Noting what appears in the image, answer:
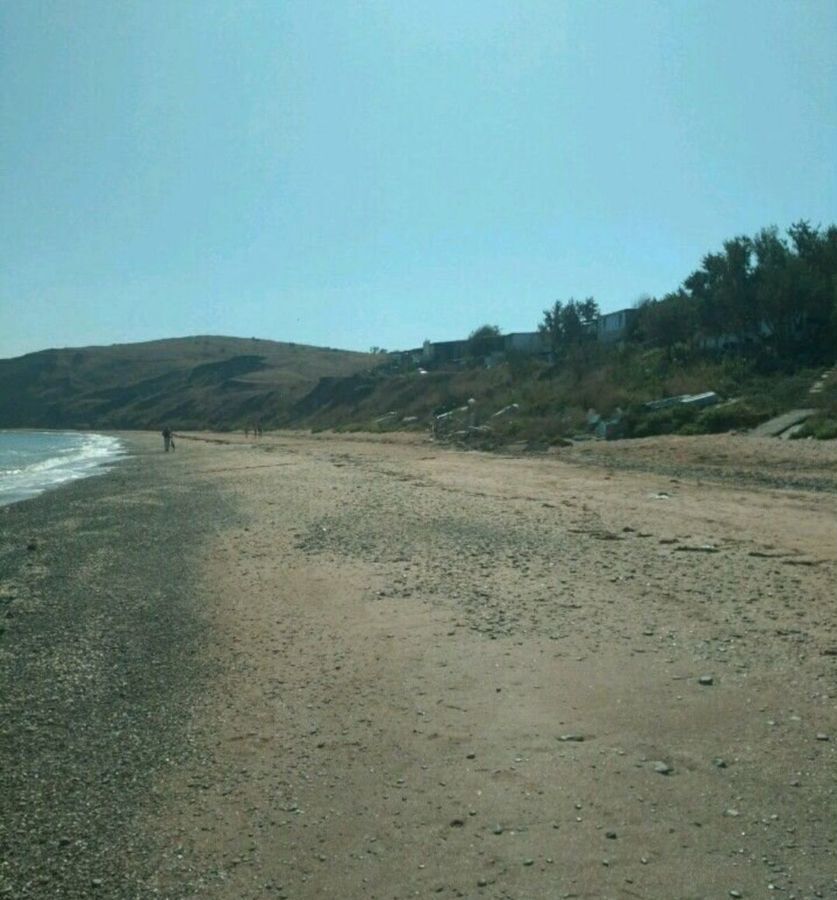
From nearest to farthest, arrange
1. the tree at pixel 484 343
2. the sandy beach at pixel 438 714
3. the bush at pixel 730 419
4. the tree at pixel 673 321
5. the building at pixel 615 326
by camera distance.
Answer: the sandy beach at pixel 438 714
the bush at pixel 730 419
the tree at pixel 673 321
the building at pixel 615 326
the tree at pixel 484 343

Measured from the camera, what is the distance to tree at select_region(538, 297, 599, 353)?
56.4 m

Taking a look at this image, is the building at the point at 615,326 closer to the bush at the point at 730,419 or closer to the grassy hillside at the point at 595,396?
the grassy hillside at the point at 595,396

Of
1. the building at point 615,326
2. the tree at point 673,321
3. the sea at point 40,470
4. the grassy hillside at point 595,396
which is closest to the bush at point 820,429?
the grassy hillside at point 595,396

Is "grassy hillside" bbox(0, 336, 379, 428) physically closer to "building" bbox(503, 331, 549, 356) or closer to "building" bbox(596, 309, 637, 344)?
"building" bbox(503, 331, 549, 356)

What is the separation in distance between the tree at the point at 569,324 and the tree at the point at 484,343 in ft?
53.3

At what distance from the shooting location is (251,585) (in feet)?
35.0

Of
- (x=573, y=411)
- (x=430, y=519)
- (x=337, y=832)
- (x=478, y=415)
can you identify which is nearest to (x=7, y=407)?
(x=478, y=415)

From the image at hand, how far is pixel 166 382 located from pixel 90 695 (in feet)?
424

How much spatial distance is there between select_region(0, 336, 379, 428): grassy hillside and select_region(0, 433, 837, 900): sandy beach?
7394 cm

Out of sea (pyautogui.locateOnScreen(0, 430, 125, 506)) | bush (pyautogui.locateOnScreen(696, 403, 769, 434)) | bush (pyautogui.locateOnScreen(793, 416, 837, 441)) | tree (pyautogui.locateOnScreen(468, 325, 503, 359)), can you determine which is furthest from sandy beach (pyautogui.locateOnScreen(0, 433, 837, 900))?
tree (pyautogui.locateOnScreen(468, 325, 503, 359))

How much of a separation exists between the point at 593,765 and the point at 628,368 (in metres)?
37.4

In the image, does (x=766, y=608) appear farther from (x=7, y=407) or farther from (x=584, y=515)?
(x=7, y=407)

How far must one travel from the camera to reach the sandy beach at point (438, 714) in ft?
14.0

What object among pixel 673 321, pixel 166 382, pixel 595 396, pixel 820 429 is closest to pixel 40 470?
pixel 595 396
